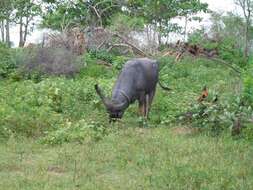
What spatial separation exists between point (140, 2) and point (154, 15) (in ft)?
3.71

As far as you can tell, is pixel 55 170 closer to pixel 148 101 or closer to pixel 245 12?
pixel 148 101

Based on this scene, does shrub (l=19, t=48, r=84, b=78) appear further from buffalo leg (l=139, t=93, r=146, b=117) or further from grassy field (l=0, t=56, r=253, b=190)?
buffalo leg (l=139, t=93, r=146, b=117)

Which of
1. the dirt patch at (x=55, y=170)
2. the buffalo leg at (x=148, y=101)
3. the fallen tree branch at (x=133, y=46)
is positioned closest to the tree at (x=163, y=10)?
the fallen tree branch at (x=133, y=46)

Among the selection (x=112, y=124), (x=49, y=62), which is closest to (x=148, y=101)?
(x=112, y=124)

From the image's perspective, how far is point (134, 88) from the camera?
38.8 feet

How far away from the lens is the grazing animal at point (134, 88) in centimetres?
1112

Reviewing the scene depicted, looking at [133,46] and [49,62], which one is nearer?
[49,62]

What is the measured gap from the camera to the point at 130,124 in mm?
11273

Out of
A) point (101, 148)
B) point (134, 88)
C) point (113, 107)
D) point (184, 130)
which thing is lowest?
point (184, 130)

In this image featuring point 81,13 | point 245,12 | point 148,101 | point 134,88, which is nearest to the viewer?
point 134,88

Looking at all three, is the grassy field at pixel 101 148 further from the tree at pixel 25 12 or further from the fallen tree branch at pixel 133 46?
the tree at pixel 25 12

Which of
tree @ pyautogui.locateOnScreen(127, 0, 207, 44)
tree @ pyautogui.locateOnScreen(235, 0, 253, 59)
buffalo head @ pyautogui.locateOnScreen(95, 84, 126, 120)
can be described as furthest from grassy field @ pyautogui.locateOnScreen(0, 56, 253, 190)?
tree @ pyautogui.locateOnScreen(127, 0, 207, 44)

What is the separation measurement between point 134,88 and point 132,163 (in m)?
3.90

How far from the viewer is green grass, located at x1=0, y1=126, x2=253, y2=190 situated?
702cm
